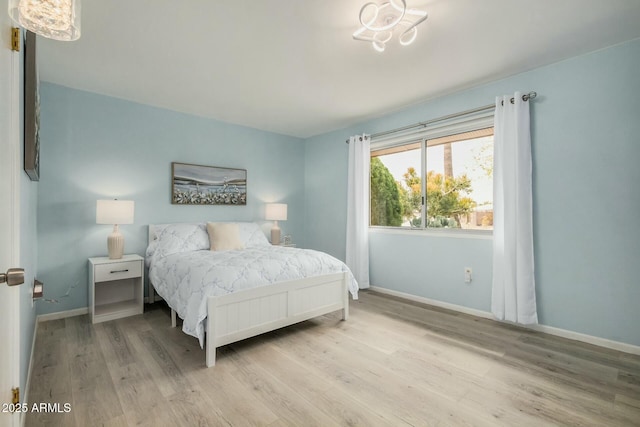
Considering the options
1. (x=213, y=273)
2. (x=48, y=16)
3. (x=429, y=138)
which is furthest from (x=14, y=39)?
(x=429, y=138)

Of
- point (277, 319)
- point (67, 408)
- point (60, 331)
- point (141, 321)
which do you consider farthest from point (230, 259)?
point (60, 331)

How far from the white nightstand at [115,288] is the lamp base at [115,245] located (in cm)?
7

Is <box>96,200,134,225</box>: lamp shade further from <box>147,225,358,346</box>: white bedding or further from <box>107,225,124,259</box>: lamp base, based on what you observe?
<box>147,225,358,346</box>: white bedding

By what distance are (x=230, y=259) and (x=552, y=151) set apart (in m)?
3.03

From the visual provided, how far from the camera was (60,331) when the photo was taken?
2779 millimetres

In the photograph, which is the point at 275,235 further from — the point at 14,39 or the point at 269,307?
the point at 14,39

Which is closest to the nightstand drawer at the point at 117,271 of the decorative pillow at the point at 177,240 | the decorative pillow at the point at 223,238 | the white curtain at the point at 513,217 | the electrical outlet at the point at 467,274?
the decorative pillow at the point at 177,240

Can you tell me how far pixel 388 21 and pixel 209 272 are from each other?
2230mm

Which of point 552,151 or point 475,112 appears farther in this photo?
point 475,112

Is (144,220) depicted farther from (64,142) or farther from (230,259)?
(230,259)

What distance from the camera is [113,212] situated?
3.07 m

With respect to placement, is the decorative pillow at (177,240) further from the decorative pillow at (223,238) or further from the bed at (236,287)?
the decorative pillow at (223,238)

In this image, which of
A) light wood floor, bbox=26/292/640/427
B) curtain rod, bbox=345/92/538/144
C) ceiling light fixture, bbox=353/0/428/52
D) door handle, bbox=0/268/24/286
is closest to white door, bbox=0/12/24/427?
door handle, bbox=0/268/24/286

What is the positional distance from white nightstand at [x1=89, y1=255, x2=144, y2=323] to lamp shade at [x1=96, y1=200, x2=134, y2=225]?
0.42 meters
